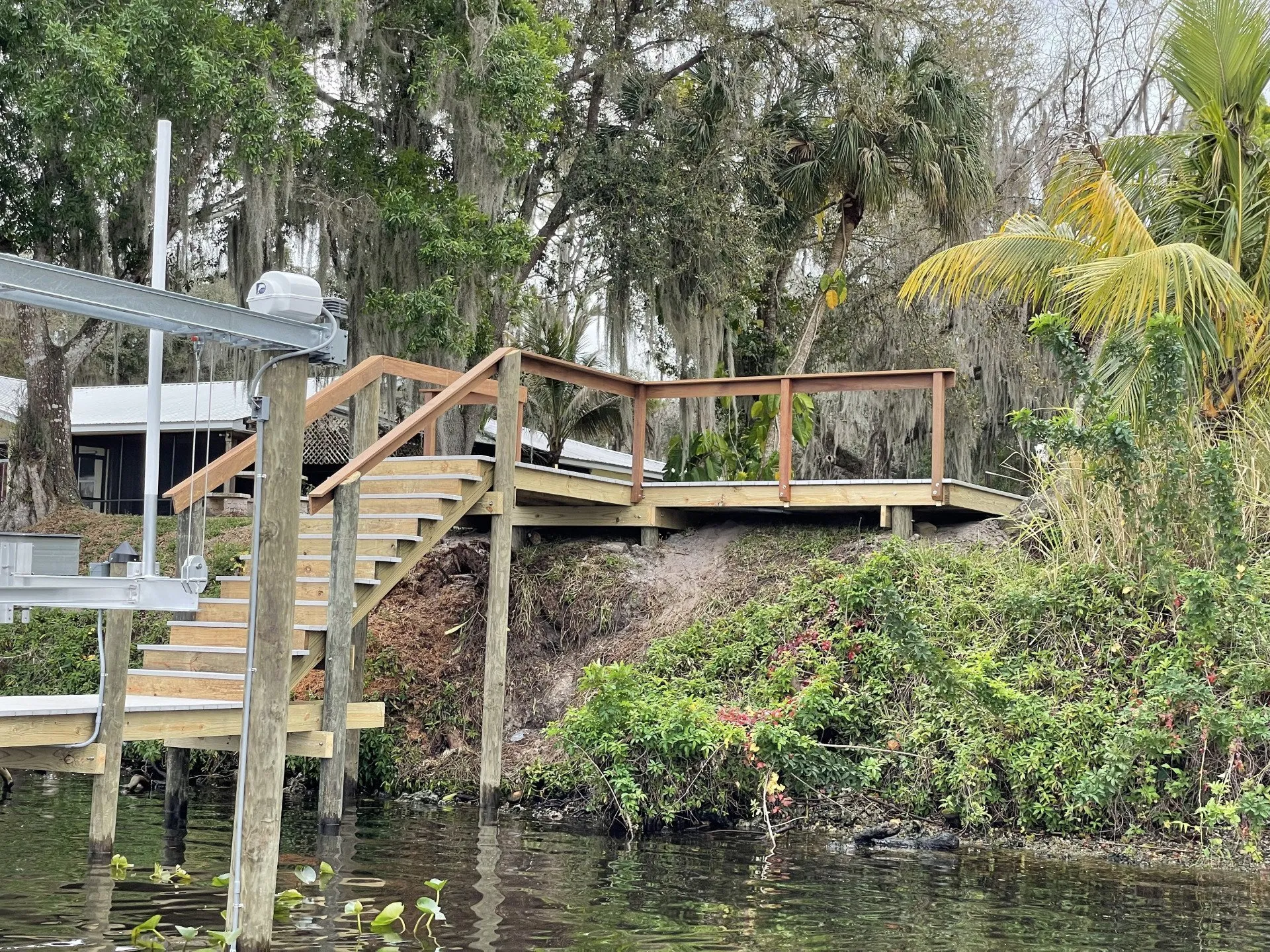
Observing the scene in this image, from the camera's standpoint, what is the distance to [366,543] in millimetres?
10844

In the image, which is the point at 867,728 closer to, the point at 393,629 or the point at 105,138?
the point at 393,629

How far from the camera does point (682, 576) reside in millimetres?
13055

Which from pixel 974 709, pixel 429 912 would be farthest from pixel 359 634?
pixel 429 912

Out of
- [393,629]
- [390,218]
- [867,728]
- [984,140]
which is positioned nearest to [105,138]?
[390,218]

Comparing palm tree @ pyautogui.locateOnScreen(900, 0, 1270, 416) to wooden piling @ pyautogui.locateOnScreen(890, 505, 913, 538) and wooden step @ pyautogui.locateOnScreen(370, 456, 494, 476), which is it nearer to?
wooden piling @ pyautogui.locateOnScreen(890, 505, 913, 538)

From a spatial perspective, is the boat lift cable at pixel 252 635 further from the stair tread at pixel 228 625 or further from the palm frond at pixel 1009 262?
the palm frond at pixel 1009 262

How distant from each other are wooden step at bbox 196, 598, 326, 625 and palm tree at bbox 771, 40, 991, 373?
1106cm

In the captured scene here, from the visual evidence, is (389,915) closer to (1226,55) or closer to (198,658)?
(198,658)

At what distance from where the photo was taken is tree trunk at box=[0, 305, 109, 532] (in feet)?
55.8

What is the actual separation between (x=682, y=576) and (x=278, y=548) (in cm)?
698

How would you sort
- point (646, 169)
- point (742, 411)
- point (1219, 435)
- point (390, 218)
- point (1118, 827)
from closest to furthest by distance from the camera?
point (1118, 827) → point (1219, 435) → point (390, 218) → point (646, 169) → point (742, 411)

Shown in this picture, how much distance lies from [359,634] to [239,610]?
1847mm

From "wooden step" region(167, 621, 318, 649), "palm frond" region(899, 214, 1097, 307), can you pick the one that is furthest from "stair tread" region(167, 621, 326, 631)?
"palm frond" region(899, 214, 1097, 307)

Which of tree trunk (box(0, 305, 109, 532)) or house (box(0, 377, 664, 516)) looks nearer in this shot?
tree trunk (box(0, 305, 109, 532))
